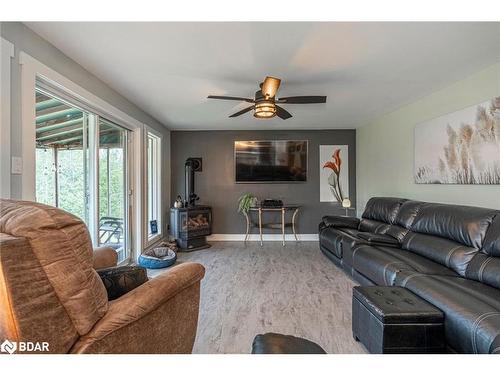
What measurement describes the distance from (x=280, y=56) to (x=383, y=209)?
2.62 m

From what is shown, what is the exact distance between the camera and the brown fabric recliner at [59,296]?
96cm

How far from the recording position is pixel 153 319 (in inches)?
51.7

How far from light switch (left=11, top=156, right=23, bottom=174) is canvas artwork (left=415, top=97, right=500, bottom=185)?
405 centimetres

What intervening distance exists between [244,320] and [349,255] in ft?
5.17

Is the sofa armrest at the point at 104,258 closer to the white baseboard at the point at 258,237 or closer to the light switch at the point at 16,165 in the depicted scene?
the light switch at the point at 16,165

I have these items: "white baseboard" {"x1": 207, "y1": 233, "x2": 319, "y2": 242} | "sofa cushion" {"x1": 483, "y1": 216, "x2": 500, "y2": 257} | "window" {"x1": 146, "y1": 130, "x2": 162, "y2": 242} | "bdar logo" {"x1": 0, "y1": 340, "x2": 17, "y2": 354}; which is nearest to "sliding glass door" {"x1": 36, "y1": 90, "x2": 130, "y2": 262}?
"window" {"x1": 146, "y1": 130, "x2": 162, "y2": 242}

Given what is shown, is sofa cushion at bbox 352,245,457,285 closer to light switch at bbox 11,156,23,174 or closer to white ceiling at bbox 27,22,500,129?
white ceiling at bbox 27,22,500,129

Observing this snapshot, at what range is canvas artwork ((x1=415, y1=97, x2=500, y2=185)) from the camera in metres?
2.57

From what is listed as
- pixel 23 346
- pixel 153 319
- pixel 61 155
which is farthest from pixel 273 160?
pixel 23 346

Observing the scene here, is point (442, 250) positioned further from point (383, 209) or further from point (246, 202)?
point (246, 202)

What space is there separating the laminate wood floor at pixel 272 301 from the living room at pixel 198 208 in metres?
0.02

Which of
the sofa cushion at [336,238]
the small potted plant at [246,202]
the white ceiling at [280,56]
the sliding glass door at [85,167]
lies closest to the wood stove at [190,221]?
the small potted plant at [246,202]
